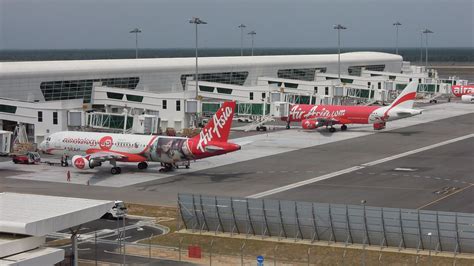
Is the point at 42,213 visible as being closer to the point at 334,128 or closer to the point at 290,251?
the point at 290,251

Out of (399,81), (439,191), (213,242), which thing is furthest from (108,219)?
(399,81)

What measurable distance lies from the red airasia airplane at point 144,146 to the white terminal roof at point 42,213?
3193cm

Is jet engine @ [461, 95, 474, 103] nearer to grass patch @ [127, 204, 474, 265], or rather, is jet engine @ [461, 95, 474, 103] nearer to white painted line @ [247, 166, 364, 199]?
white painted line @ [247, 166, 364, 199]

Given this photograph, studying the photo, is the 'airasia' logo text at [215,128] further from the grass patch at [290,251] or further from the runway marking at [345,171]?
the grass patch at [290,251]

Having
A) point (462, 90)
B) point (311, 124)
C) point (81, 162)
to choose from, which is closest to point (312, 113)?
point (311, 124)

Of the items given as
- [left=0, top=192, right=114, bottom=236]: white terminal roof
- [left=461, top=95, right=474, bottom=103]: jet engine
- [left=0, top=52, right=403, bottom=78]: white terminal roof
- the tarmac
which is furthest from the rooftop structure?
[left=461, top=95, right=474, bottom=103]: jet engine

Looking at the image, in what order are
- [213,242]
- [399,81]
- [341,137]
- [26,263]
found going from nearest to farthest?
1. [26,263]
2. [213,242]
3. [341,137]
4. [399,81]

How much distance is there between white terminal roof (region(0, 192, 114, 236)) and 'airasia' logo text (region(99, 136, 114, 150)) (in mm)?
35795

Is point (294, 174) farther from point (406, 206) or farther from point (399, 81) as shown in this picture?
point (399, 81)

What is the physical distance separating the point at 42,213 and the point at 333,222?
18.9 meters

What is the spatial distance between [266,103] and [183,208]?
233ft

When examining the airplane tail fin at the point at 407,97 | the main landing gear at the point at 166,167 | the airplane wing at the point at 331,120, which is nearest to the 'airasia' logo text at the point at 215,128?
the main landing gear at the point at 166,167

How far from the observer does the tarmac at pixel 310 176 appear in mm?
68938

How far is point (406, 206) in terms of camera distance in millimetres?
63656
